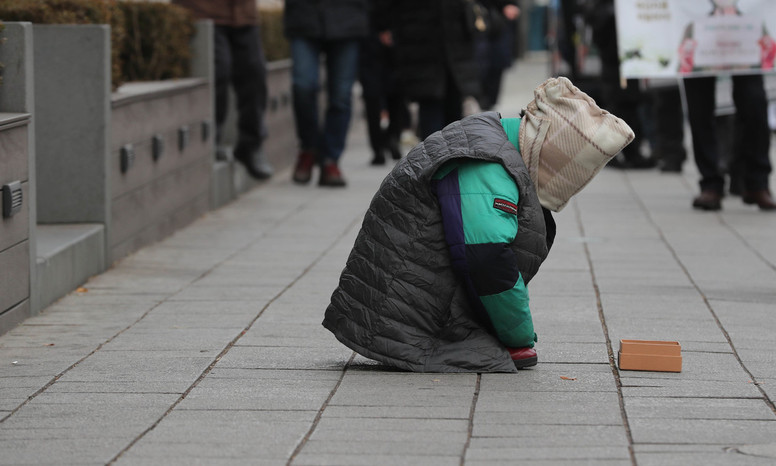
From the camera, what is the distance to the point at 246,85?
9898 mm

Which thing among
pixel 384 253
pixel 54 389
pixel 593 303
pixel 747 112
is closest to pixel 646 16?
pixel 747 112

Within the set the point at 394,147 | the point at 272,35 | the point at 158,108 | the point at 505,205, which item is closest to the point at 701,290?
the point at 505,205

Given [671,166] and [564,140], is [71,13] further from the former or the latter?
[671,166]

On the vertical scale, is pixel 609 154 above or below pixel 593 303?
above

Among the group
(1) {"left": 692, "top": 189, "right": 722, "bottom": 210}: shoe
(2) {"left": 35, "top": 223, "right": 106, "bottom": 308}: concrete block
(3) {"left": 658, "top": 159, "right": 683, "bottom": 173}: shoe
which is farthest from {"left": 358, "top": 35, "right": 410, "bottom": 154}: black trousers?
(2) {"left": 35, "top": 223, "right": 106, "bottom": 308}: concrete block

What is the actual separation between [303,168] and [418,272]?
6374 millimetres

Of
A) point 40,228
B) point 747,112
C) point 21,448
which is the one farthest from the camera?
point 747,112

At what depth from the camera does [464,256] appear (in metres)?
4.41

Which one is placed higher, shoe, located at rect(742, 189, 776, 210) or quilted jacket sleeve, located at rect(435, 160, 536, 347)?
quilted jacket sleeve, located at rect(435, 160, 536, 347)

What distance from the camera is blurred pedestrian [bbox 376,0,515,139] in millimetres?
10133

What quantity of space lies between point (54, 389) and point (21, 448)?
2.24 feet

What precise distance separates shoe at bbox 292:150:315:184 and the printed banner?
270cm

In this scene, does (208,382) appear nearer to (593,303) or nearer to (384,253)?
(384,253)

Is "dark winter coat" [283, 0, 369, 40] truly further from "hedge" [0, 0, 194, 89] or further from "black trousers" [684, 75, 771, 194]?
"black trousers" [684, 75, 771, 194]
